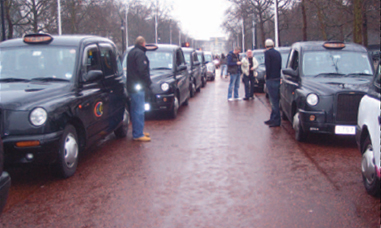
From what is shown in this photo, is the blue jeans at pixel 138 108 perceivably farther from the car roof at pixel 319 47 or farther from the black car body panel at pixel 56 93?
the car roof at pixel 319 47

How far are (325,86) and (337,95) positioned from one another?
1.32ft

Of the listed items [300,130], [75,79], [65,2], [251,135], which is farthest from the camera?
[65,2]

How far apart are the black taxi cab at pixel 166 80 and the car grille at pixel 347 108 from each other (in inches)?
190

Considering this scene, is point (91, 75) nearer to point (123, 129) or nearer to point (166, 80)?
point (123, 129)

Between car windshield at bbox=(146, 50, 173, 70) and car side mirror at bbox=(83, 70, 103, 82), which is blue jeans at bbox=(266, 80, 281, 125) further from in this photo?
car side mirror at bbox=(83, 70, 103, 82)

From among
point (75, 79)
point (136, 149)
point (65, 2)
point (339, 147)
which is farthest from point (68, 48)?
point (65, 2)

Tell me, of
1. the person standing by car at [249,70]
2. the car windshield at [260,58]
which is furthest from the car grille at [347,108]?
the car windshield at [260,58]

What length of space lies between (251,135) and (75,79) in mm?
4096

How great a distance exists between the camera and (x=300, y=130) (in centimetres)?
839

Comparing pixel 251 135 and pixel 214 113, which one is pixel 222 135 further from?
pixel 214 113

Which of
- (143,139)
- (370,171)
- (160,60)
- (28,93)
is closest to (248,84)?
(160,60)

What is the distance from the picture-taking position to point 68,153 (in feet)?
19.9

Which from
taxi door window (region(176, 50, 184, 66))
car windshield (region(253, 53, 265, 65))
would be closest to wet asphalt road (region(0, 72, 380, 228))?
taxi door window (region(176, 50, 184, 66))

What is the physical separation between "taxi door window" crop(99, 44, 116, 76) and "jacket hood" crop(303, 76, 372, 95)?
12.2ft
